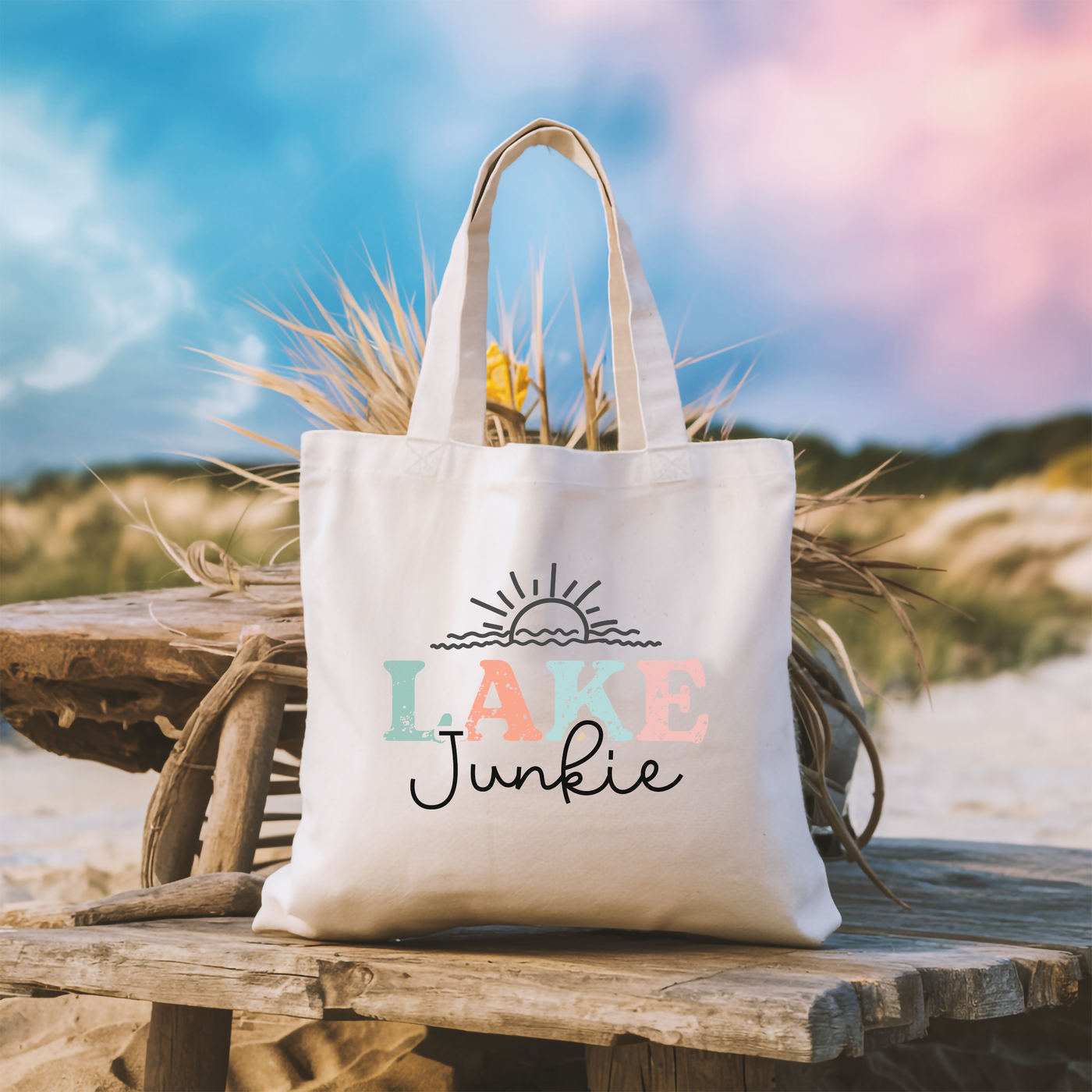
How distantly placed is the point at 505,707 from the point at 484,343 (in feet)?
1.07

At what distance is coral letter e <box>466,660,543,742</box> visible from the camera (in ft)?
2.55

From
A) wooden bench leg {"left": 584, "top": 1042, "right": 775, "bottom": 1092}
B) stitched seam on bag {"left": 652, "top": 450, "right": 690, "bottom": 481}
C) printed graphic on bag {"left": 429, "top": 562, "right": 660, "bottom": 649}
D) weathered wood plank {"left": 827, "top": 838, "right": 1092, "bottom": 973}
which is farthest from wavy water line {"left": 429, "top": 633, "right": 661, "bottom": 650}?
weathered wood plank {"left": 827, "top": 838, "right": 1092, "bottom": 973}

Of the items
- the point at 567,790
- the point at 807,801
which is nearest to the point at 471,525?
the point at 567,790

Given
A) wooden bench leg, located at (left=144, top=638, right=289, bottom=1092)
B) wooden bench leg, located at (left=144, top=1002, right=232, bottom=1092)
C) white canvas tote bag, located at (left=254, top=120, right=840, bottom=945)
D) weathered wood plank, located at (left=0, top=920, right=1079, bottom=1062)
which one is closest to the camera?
weathered wood plank, located at (left=0, top=920, right=1079, bottom=1062)

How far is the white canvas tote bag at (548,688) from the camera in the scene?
769mm

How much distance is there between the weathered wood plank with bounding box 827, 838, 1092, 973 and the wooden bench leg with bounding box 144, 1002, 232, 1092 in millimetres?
620

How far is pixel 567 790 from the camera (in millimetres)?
769

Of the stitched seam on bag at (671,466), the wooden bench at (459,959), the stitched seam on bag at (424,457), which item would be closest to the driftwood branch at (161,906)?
the wooden bench at (459,959)

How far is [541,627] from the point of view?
2.60 feet

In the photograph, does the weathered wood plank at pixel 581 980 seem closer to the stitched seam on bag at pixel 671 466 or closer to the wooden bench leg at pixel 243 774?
the wooden bench leg at pixel 243 774

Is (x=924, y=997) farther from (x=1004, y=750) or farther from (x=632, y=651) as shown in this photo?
(x=1004, y=750)

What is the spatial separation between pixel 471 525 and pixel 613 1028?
0.39 m

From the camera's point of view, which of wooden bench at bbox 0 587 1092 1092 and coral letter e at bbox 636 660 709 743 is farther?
coral letter e at bbox 636 660 709 743

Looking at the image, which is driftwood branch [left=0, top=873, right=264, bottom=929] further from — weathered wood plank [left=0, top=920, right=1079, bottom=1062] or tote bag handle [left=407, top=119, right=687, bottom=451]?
tote bag handle [left=407, top=119, right=687, bottom=451]
